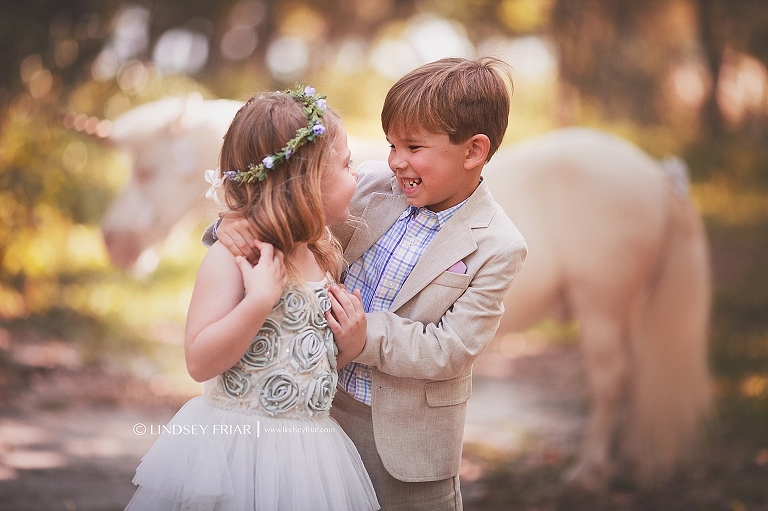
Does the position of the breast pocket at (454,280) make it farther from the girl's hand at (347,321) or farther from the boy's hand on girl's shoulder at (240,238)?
the boy's hand on girl's shoulder at (240,238)

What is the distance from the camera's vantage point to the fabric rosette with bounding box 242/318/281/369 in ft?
5.10

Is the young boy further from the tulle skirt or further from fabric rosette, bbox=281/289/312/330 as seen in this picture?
the tulle skirt

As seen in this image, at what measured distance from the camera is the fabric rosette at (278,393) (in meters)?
1.55

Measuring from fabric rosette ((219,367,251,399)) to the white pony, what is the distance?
2054 millimetres

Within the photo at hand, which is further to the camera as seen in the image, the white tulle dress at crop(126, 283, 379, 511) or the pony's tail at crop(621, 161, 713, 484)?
the pony's tail at crop(621, 161, 713, 484)

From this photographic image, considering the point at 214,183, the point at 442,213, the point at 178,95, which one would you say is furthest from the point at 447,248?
the point at 178,95

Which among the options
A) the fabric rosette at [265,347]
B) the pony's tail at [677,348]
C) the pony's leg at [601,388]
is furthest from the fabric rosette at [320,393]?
the pony's tail at [677,348]

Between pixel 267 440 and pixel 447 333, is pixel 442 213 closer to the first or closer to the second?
pixel 447 333

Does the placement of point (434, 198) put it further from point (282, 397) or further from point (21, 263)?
point (21, 263)

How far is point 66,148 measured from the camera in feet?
18.0

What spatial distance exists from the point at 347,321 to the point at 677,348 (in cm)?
265

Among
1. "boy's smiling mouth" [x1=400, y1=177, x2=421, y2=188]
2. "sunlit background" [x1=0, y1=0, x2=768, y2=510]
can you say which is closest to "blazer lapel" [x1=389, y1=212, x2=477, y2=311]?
"boy's smiling mouth" [x1=400, y1=177, x2=421, y2=188]

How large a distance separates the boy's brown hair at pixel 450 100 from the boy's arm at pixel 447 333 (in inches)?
12.2

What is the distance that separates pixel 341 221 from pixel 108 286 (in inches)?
188
